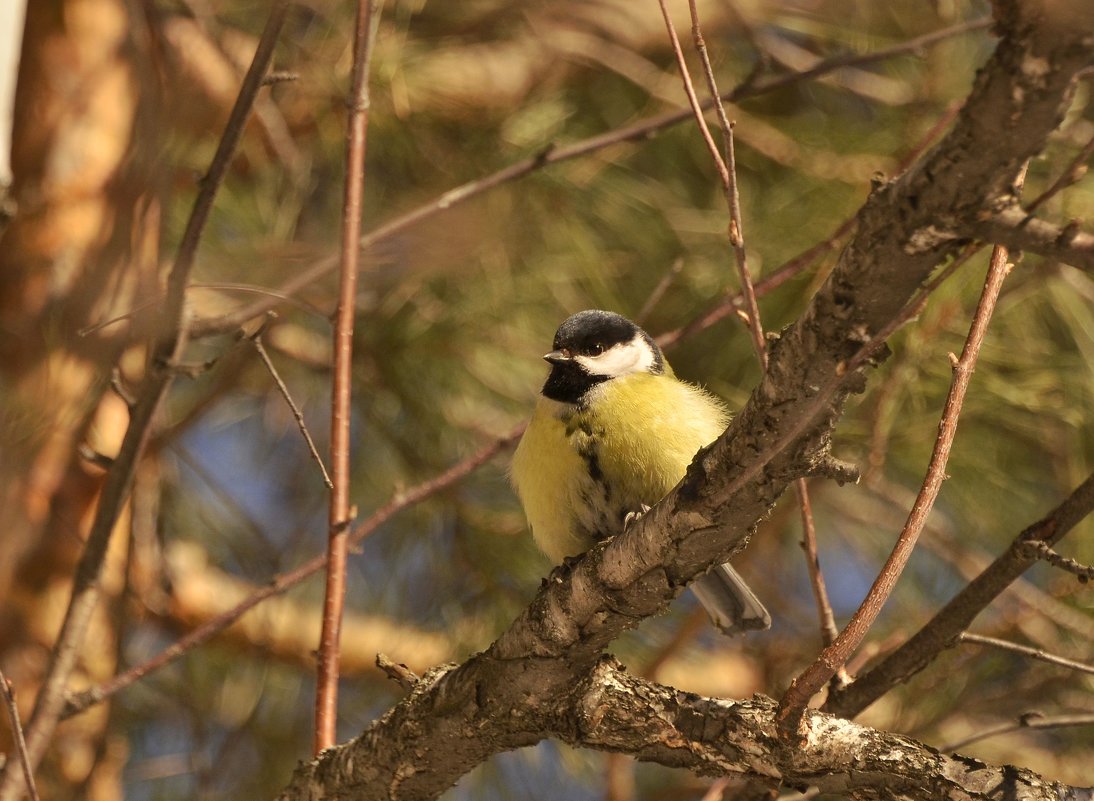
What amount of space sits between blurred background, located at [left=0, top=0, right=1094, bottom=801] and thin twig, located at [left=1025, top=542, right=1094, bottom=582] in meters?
0.96

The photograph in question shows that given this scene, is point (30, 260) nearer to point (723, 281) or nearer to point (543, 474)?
point (543, 474)

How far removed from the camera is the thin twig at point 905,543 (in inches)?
46.5

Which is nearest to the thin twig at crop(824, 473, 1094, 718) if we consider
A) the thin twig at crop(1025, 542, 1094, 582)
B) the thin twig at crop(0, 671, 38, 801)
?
the thin twig at crop(1025, 542, 1094, 582)

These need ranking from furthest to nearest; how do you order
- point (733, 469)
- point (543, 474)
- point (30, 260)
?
1. point (30, 260)
2. point (543, 474)
3. point (733, 469)

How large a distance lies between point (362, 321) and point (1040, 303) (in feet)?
5.50

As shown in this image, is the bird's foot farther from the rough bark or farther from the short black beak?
the short black beak

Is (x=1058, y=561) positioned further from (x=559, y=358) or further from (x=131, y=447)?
(x=131, y=447)

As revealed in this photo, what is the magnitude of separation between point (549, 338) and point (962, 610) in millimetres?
1618

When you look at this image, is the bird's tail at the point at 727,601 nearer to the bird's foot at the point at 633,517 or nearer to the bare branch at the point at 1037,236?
the bird's foot at the point at 633,517

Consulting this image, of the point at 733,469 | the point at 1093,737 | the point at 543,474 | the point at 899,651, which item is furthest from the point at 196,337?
the point at 1093,737

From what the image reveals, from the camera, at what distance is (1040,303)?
2855 millimetres

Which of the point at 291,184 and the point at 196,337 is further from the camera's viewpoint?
the point at 291,184

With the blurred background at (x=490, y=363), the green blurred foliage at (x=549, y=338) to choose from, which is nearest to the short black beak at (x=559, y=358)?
the blurred background at (x=490, y=363)

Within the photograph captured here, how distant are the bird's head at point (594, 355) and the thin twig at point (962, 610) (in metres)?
0.76
